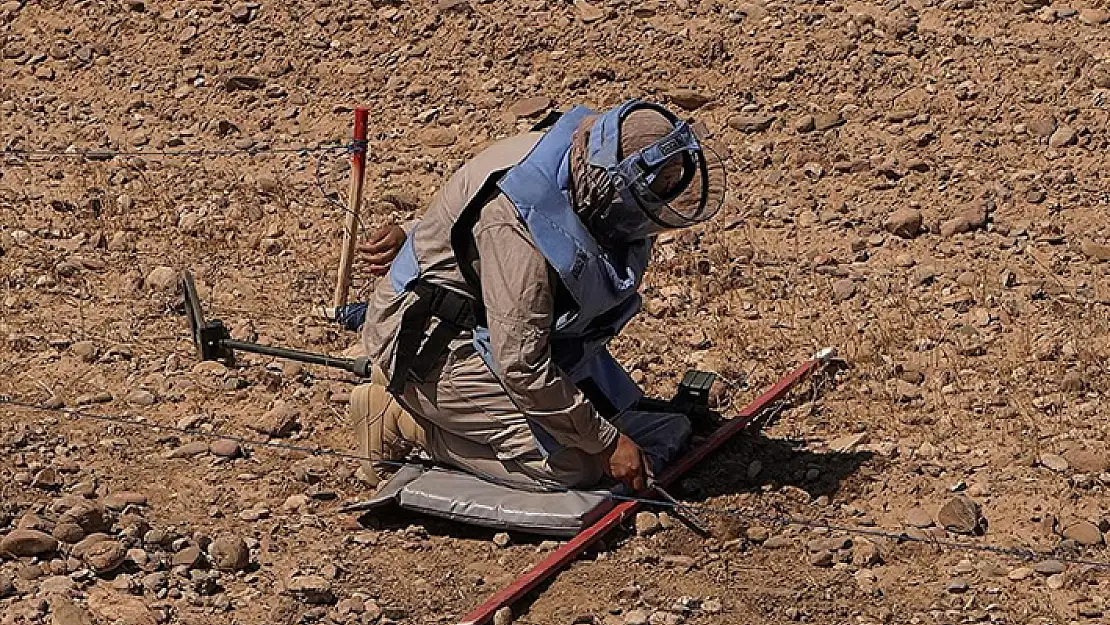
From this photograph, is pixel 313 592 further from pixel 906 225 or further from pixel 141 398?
pixel 906 225

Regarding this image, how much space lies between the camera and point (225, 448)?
659cm

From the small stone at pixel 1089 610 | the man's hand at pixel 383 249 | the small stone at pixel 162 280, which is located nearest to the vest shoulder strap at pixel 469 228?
the man's hand at pixel 383 249

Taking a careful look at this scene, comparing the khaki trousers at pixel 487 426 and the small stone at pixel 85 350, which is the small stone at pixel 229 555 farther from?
the small stone at pixel 85 350

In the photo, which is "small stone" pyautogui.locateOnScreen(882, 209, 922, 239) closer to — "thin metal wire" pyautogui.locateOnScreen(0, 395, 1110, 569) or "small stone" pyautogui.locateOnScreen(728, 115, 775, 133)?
"small stone" pyautogui.locateOnScreen(728, 115, 775, 133)

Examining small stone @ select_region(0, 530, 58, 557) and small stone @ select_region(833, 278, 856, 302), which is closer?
small stone @ select_region(0, 530, 58, 557)

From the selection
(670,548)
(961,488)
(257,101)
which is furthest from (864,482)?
(257,101)

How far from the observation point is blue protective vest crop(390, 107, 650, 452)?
5.44m

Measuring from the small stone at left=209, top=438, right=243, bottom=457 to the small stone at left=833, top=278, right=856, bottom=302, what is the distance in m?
2.50

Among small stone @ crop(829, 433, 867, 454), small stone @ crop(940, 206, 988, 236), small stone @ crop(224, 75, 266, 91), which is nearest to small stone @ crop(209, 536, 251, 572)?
small stone @ crop(829, 433, 867, 454)

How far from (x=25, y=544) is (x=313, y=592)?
0.86 metres

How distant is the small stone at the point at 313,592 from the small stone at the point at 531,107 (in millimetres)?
4572

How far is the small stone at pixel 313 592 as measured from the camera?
5570 mm

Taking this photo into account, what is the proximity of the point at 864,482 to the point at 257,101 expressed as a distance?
517 centimetres

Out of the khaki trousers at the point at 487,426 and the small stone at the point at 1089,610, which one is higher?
the khaki trousers at the point at 487,426
